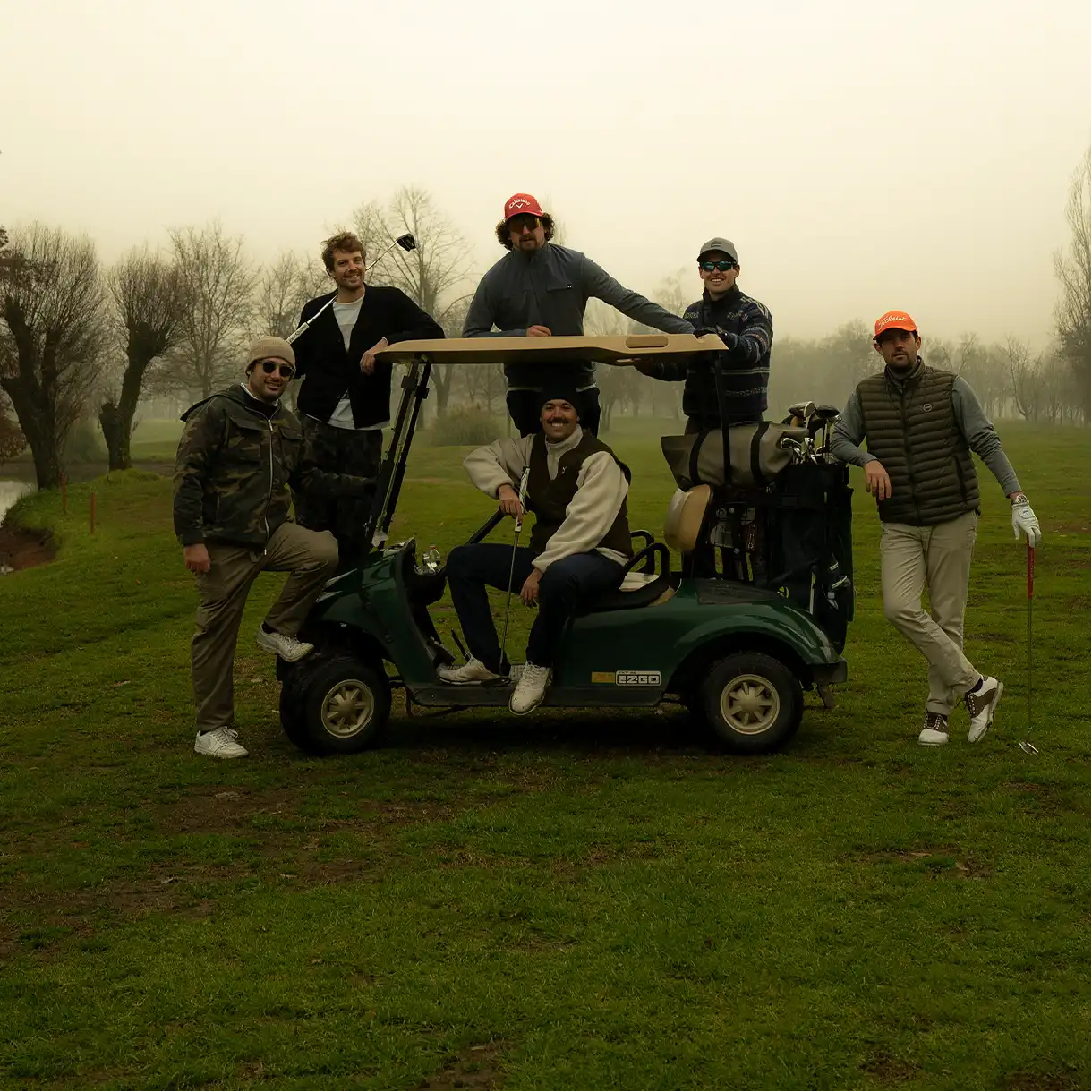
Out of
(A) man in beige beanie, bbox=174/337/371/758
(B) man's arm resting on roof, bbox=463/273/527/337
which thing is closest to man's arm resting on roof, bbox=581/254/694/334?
(B) man's arm resting on roof, bbox=463/273/527/337

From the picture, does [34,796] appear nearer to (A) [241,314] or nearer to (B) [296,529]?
(B) [296,529]

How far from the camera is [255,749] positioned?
7.92 metres

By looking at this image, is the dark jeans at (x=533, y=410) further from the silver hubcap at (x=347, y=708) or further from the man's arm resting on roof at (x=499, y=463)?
the silver hubcap at (x=347, y=708)

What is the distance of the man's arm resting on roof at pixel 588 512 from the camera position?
284 inches

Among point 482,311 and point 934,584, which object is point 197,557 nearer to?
point 482,311

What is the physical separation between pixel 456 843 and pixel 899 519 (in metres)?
3.04

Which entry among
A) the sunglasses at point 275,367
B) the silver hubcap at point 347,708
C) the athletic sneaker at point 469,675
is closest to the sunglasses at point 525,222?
the sunglasses at point 275,367

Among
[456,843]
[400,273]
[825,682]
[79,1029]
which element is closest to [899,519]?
[825,682]

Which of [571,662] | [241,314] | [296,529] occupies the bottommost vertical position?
[571,662]

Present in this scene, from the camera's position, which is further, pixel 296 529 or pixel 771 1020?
pixel 296 529

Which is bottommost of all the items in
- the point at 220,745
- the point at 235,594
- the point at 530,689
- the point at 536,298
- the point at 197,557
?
the point at 220,745

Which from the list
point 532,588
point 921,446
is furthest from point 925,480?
point 532,588

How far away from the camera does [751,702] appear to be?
7.34 meters

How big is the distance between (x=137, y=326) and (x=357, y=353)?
46.2 m
